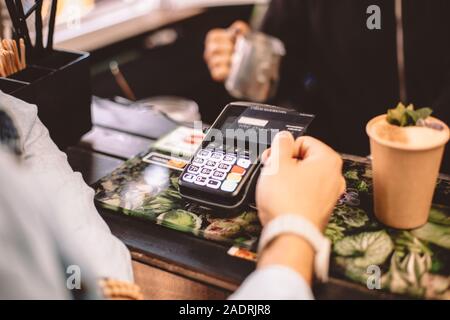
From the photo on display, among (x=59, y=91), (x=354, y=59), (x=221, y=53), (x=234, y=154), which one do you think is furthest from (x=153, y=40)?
(x=234, y=154)

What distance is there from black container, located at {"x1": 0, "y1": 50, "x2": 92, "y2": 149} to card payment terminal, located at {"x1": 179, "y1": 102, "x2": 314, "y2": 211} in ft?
1.21

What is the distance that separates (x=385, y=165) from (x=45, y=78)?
27.9 inches

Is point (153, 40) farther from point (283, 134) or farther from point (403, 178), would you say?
point (403, 178)

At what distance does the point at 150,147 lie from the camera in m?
1.13

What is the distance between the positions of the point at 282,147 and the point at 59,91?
21.6 inches

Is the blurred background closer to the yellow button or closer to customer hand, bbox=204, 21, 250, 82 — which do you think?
customer hand, bbox=204, 21, 250, 82

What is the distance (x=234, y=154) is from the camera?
3.03 feet

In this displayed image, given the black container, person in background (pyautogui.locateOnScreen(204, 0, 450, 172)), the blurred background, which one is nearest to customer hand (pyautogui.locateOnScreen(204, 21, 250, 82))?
person in background (pyautogui.locateOnScreen(204, 0, 450, 172))

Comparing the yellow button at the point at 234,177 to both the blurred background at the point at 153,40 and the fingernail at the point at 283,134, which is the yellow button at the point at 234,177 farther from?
the blurred background at the point at 153,40

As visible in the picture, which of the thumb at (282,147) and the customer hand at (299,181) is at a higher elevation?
the thumb at (282,147)

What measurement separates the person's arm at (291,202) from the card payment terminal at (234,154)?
0.06 m

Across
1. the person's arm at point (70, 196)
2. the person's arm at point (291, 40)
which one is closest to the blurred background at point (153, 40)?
the person's arm at point (291, 40)

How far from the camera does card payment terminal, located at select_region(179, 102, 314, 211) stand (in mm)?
867

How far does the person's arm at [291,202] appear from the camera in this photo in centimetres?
65
